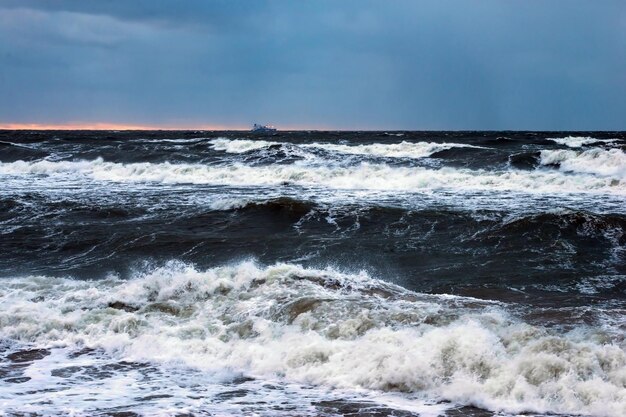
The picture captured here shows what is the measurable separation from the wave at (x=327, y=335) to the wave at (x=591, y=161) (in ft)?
60.9

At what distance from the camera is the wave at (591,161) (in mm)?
24984

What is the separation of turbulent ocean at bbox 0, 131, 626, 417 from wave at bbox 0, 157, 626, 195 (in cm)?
305

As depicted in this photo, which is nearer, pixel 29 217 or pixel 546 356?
pixel 546 356

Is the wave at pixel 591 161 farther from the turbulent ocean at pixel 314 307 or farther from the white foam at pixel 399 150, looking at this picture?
the white foam at pixel 399 150

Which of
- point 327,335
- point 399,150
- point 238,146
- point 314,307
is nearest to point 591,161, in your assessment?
point 399,150

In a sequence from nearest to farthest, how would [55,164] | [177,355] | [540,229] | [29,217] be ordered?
[177,355]
[540,229]
[29,217]
[55,164]

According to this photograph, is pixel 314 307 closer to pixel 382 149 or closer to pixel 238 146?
pixel 382 149

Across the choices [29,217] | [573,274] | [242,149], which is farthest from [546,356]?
[242,149]

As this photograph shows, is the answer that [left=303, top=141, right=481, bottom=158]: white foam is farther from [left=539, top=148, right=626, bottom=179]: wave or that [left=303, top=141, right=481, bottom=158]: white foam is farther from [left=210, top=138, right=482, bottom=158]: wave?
[left=539, top=148, right=626, bottom=179]: wave

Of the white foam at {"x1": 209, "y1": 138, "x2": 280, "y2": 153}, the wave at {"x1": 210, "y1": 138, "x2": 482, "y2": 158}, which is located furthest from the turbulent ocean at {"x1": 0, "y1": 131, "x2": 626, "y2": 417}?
the white foam at {"x1": 209, "y1": 138, "x2": 280, "y2": 153}

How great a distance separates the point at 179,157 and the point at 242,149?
5.04m

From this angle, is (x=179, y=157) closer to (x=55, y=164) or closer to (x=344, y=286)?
(x=55, y=164)

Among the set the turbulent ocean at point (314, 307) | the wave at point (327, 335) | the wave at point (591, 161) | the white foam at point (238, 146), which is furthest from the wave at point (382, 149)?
the wave at point (327, 335)

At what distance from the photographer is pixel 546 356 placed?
6.09m
